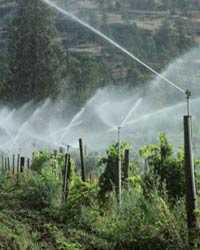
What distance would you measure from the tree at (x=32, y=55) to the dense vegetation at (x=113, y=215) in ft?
147

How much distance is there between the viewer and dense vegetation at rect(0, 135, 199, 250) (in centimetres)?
838

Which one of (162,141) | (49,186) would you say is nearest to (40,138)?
(49,186)

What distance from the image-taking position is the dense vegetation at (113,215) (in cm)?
838

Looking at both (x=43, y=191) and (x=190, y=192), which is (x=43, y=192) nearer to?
(x=43, y=191)

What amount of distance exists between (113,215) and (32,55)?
51.3 m

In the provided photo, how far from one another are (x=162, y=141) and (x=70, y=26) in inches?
3261

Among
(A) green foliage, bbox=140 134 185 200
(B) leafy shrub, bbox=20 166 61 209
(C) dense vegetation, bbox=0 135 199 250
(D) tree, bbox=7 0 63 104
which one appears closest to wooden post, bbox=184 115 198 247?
(C) dense vegetation, bbox=0 135 199 250

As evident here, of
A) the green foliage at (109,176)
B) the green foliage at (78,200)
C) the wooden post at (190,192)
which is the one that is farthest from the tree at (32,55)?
the wooden post at (190,192)

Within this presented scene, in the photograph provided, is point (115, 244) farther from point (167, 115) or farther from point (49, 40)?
point (49, 40)

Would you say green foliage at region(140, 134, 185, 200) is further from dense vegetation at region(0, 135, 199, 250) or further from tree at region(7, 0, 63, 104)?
tree at region(7, 0, 63, 104)

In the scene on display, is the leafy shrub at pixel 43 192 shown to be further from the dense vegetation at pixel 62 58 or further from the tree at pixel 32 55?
the tree at pixel 32 55

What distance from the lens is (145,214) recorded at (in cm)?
889

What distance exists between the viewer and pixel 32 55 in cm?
5978

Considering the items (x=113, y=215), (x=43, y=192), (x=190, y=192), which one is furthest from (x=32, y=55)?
(x=190, y=192)
